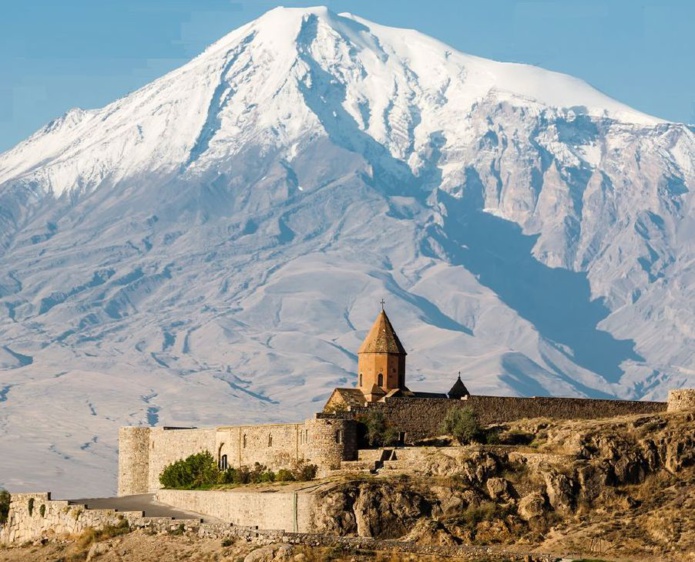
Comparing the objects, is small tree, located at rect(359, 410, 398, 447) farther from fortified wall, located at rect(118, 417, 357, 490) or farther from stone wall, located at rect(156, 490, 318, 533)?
stone wall, located at rect(156, 490, 318, 533)

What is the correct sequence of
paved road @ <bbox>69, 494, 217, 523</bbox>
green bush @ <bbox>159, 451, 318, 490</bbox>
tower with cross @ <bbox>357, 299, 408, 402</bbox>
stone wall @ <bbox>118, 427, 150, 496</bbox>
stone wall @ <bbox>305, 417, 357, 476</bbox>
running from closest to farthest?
paved road @ <bbox>69, 494, 217, 523</bbox>, green bush @ <bbox>159, 451, 318, 490</bbox>, stone wall @ <bbox>305, 417, 357, 476</bbox>, stone wall @ <bbox>118, 427, 150, 496</bbox>, tower with cross @ <bbox>357, 299, 408, 402</bbox>

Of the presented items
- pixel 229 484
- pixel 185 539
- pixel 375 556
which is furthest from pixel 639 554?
pixel 229 484

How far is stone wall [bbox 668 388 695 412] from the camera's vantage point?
78625 mm

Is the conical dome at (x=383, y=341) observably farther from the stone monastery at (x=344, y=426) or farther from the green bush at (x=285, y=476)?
the green bush at (x=285, y=476)

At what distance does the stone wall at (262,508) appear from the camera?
6650 centimetres

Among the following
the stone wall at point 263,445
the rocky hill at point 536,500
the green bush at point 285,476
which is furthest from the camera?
the stone wall at point 263,445

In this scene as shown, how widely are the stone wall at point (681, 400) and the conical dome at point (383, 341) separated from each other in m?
14.6

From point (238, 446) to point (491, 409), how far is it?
1162 cm

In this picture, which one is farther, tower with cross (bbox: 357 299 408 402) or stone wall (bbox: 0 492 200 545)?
tower with cross (bbox: 357 299 408 402)

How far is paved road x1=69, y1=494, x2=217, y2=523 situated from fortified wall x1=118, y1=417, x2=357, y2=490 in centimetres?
477

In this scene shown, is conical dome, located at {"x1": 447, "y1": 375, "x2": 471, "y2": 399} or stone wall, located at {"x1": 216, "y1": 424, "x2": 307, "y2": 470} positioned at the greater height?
conical dome, located at {"x1": 447, "y1": 375, "x2": 471, "y2": 399}

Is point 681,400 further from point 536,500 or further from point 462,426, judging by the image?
point 536,500

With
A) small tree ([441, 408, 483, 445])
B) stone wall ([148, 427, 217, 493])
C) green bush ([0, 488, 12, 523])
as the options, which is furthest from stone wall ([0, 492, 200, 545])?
small tree ([441, 408, 483, 445])

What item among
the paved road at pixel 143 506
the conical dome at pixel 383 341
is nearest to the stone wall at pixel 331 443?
the paved road at pixel 143 506
